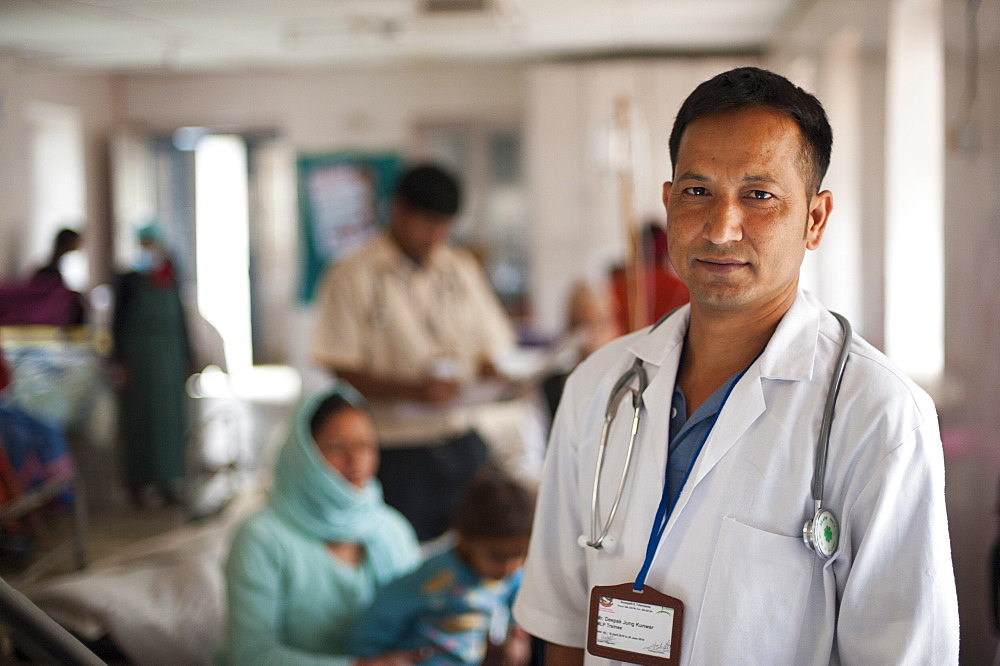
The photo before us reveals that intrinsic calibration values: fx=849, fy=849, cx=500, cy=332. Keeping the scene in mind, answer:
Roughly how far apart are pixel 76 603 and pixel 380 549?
791 mm

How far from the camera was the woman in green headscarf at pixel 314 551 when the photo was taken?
6.81 feet

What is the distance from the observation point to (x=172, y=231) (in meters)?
3.28

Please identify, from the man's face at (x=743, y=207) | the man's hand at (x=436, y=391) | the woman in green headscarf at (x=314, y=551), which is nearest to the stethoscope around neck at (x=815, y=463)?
the man's face at (x=743, y=207)

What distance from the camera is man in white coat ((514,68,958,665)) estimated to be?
0.98m

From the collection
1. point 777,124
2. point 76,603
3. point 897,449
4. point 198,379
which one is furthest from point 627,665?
point 198,379

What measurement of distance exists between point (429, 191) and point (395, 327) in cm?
51

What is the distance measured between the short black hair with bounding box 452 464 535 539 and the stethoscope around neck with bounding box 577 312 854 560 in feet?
2.87

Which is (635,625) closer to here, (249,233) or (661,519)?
(661,519)

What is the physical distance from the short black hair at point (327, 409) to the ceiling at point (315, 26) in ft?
3.01

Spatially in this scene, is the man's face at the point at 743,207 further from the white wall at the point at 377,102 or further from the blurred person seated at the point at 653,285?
the white wall at the point at 377,102

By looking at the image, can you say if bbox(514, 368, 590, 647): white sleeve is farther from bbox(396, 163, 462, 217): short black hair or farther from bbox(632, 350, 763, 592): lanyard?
bbox(396, 163, 462, 217): short black hair

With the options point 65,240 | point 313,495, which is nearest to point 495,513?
point 313,495

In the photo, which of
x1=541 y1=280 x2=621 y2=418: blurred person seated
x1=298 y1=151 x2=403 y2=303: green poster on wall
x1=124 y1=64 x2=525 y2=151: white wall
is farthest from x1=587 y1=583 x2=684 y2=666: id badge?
x1=124 y1=64 x2=525 y2=151: white wall

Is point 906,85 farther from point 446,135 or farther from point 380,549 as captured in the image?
point 446,135
